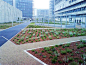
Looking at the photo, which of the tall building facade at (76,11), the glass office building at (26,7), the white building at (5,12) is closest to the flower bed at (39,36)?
the white building at (5,12)

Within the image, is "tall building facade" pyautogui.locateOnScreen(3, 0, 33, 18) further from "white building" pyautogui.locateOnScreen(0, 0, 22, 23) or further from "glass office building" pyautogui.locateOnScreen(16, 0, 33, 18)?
"white building" pyautogui.locateOnScreen(0, 0, 22, 23)

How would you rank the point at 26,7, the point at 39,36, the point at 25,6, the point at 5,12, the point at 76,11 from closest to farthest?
the point at 39,36
the point at 5,12
the point at 76,11
the point at 25,6
the point at 26,7

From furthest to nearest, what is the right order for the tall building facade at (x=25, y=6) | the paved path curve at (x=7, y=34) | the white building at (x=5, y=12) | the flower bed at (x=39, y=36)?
the tall building facade at (x=25, y=6)
the white building at (x=5, y=12)
the paved path curve at (x=7, y=34)
the flower bed at (x=39, y=36)

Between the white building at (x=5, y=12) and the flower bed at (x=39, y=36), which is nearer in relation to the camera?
A: the flower bed at (x=39, y=36)

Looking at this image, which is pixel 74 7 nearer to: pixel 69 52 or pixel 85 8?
pixel 85 8

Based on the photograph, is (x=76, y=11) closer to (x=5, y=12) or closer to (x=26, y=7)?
(x=5, y=12)

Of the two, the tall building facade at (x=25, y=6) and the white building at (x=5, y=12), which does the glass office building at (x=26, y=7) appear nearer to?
the tall building facade at (x=25, y=6)

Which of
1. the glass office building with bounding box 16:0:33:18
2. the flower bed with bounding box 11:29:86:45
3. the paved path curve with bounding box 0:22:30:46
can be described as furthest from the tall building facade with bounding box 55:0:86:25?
the glass office building with bounding box 16:0:33:18

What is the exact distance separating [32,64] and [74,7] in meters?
46.5

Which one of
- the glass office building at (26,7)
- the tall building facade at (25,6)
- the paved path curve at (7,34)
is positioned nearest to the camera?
the paved path curve at (7,34)

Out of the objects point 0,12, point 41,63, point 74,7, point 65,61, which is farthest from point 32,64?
point 74,7

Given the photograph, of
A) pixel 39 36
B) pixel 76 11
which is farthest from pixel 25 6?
pixel 39 36

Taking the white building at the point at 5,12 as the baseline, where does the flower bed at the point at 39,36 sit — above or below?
below

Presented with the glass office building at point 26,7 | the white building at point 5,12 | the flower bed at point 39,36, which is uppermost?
the glass office building at point 26,7
